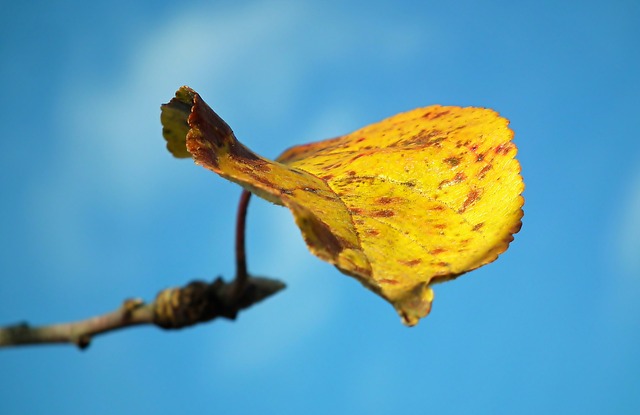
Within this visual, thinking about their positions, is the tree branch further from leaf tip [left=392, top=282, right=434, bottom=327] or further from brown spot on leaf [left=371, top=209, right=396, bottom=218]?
leaf tip [left=392, top=282, right=434, bottom=327]

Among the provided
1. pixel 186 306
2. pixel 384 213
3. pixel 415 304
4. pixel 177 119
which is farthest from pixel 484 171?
pixel 186 306

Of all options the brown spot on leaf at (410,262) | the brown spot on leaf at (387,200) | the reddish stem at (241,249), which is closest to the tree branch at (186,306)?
the reddish stem at (241,249)

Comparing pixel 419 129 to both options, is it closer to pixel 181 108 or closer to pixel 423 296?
pixel 181 108

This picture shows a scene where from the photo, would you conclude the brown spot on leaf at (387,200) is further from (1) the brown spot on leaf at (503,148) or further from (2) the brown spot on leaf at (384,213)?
(1) the brown spot on leaf at (503,148)

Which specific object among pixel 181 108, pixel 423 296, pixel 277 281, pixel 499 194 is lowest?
pixel 423 296

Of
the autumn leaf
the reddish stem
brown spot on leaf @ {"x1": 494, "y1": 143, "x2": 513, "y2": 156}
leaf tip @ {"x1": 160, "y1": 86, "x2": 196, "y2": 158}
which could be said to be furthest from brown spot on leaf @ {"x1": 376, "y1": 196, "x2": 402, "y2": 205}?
the reddish stem

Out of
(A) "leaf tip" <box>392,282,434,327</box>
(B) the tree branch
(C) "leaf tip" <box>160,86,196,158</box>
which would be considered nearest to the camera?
(A) "leaf tip" <box>392,282,434,327</box>

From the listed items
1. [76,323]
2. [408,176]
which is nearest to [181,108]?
[408,176]
